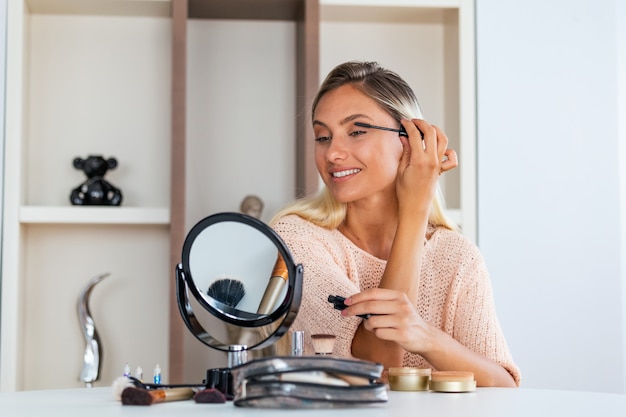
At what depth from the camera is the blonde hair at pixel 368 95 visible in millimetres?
1645

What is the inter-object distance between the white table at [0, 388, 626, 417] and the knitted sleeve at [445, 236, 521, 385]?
46 cm

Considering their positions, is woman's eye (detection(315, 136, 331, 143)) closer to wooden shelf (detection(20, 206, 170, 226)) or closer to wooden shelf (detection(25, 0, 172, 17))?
wooden shelf (detection(20, 206, 170, 226))

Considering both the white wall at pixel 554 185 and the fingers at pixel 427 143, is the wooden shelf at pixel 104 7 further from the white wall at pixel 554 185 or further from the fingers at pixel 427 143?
the fingers at pixel 427 143

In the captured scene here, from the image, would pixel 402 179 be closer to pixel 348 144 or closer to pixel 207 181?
pixel 348 144

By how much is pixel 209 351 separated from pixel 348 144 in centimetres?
126

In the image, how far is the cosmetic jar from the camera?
3.39ft

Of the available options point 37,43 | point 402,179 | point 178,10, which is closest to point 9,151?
point 37,43

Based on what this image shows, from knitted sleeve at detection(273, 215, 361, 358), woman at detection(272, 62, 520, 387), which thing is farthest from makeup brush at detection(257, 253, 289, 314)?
knitted sleeve at detection(273, 215, 361, 358)

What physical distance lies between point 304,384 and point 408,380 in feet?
0.83

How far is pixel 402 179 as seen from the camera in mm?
1449

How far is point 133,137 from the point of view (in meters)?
2.72

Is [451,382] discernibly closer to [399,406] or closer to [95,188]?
[399,406]

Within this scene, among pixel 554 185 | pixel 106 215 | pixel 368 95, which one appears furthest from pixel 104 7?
pixel 554 185

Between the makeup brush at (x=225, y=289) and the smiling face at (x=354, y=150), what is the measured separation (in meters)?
0.55
